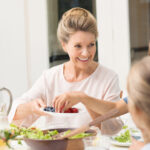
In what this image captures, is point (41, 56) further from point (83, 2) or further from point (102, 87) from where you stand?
point (102, 87)

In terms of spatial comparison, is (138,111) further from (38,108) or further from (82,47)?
(82,47)

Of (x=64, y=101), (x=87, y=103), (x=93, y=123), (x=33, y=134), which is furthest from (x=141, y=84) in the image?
(x=87, y=103)

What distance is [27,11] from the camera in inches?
150

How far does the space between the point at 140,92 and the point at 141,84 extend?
2 centimetres

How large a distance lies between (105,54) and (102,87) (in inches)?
50.0

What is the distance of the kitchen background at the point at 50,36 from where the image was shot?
341 centimetres

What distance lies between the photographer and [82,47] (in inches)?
85.6

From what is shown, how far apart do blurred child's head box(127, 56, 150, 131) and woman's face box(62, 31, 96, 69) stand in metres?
1.20

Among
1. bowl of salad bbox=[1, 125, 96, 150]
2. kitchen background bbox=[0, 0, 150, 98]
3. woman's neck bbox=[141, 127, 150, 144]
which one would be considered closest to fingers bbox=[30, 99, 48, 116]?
bowl of salad bbox=[1, 125, 96, 150]

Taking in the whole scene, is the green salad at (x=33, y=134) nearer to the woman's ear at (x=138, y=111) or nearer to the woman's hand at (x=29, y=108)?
the woman's hand at (x=29, y=108)

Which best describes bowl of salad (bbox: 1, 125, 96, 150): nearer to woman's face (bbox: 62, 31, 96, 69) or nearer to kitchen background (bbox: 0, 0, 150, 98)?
woman's face (bbox: 62, 31, 96, 69)

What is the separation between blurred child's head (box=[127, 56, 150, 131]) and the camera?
92 centimetres

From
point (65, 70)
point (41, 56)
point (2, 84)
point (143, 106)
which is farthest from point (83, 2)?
point (143, 106)

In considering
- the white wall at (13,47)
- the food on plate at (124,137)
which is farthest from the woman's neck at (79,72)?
the white wall at (13,47)
